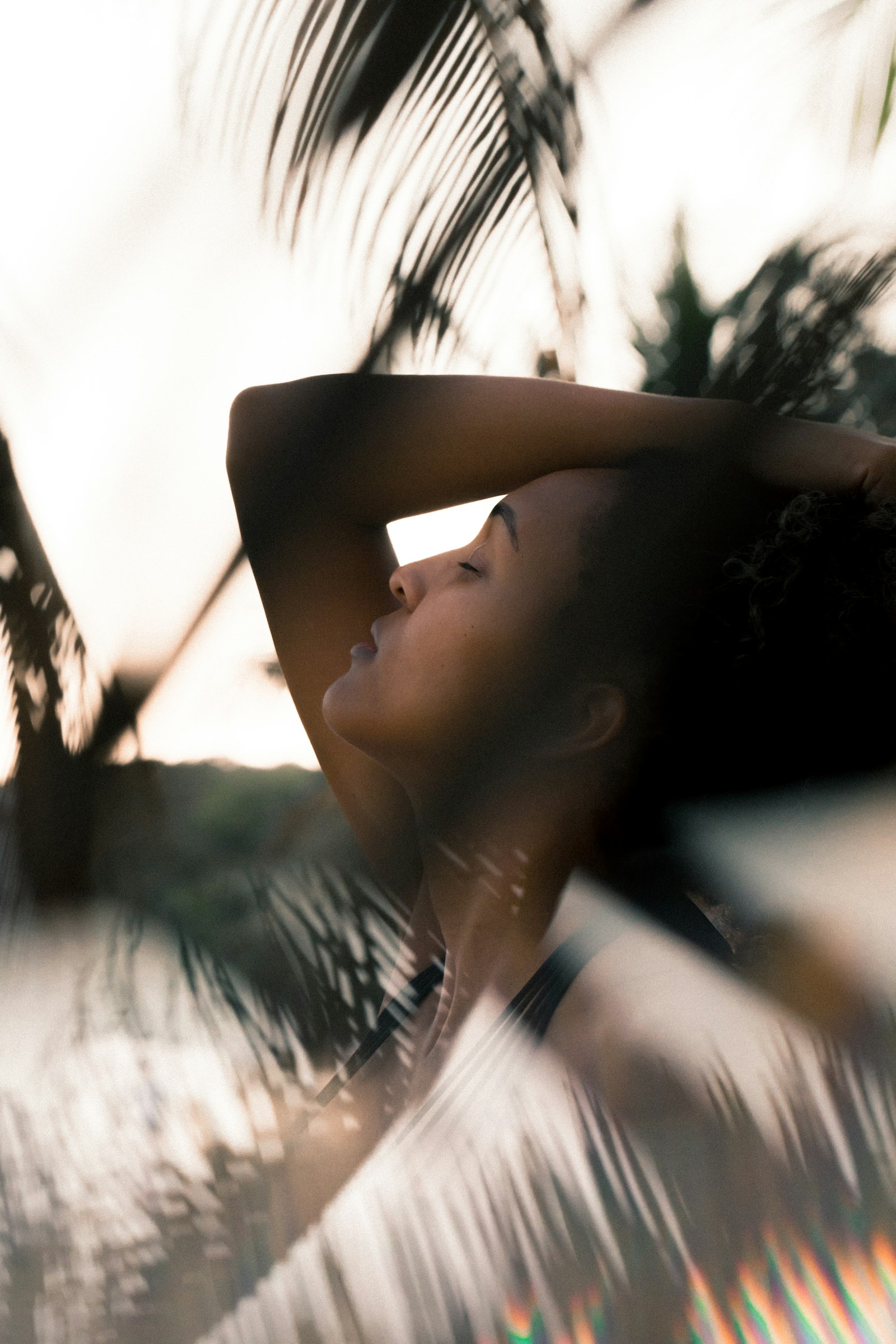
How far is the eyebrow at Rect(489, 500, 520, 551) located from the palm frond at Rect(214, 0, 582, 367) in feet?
0.52

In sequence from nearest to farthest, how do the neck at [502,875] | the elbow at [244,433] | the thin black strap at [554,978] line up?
the thin black strap at [554,978]
the neck at [502,875]
the elbow at [244,433]

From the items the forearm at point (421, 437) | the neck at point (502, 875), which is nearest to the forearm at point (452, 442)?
the forearm at point (421, 437)

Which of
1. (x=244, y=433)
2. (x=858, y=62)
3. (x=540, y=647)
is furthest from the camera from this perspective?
(x=244, y=433)

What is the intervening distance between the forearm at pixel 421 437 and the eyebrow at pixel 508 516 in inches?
4.1

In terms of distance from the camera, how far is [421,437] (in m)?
Answer: 1.02

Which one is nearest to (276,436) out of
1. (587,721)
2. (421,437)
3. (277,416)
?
(277,416)

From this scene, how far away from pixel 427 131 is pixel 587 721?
0.52m

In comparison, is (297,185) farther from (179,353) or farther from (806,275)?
A: (806,275)

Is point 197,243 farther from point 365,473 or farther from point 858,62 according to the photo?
point 858,62

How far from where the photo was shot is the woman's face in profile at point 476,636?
33.3 inches

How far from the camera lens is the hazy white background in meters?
0.75

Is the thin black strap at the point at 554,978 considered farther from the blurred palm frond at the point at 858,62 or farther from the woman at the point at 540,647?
the blurred palm frond at the point at 858,62

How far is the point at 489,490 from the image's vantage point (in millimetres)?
1000

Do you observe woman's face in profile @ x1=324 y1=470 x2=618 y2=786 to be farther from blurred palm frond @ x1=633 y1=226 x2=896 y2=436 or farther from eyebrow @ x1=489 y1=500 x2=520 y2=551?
blurred palm frond @ x1=633 y1=226 x2=896 y2=436
